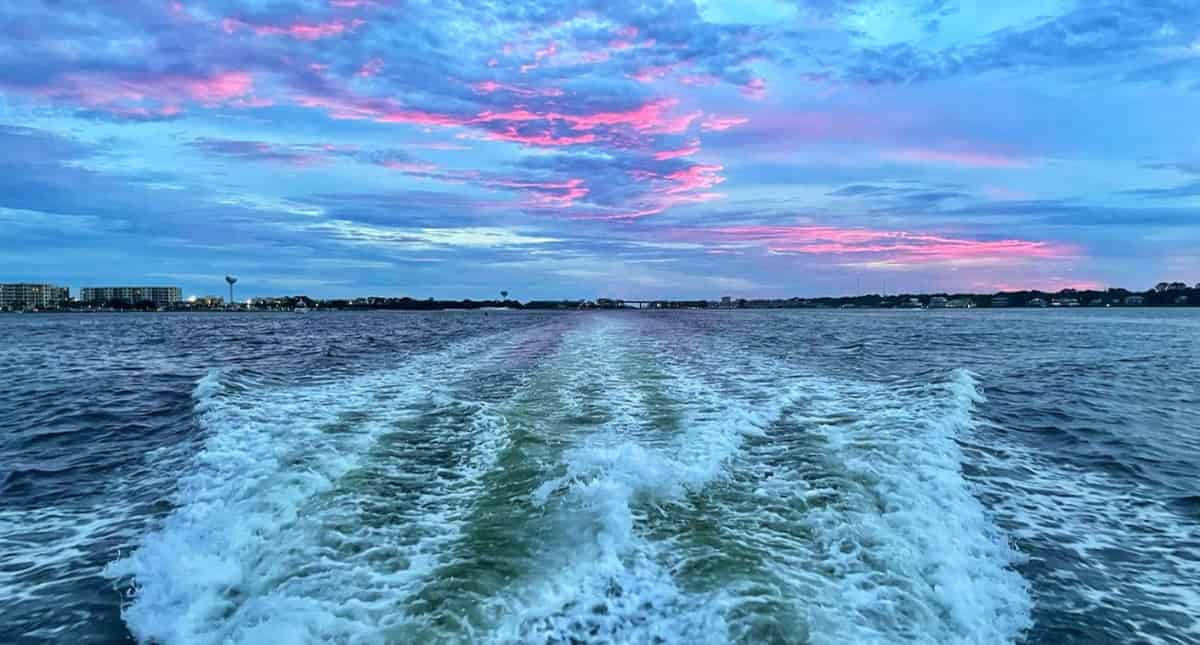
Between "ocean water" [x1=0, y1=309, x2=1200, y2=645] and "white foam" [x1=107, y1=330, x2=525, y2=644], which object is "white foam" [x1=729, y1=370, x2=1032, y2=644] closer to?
"ocean water" [x1=0, y1=309, x2=1200, y2=645]

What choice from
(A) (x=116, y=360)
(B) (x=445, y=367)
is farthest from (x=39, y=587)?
(A) (x=116, y=360)

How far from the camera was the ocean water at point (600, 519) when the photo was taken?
4480mm

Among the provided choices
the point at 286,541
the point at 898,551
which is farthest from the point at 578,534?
the point at 898,551

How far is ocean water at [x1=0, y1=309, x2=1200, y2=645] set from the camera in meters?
4.48

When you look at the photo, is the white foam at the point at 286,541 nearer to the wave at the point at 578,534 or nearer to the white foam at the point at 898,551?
the wave at the point at 578,534

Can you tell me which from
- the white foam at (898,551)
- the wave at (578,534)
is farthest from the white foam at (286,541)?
the white foam at (898,551)

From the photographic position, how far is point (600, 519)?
5.95 metres

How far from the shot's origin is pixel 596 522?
5.91 meters

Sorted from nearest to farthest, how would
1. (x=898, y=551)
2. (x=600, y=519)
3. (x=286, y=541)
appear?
1. (x=898, y=551)
2. (x=286, y=541)
3. (x=600, y=519)

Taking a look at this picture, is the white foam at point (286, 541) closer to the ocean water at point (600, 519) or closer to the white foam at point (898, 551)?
the ocean water at point (600, 519)

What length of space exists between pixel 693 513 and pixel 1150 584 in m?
4.06

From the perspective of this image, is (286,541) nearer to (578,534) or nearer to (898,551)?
(578,534)

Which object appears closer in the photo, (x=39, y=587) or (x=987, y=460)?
(x=39, y=587)

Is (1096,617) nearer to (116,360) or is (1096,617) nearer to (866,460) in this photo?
(866,460)
